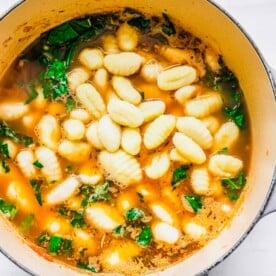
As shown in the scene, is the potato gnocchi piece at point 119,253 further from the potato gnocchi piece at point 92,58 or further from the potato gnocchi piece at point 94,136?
the potato gnocchi piece at point 92,58

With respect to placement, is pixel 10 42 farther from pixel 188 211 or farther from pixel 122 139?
pixel 188 211

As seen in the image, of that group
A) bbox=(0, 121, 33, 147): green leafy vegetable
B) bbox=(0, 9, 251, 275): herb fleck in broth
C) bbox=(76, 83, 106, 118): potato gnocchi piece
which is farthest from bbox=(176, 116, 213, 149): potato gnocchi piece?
bbox=(0, 121, 33, 147): green leafy vegetable

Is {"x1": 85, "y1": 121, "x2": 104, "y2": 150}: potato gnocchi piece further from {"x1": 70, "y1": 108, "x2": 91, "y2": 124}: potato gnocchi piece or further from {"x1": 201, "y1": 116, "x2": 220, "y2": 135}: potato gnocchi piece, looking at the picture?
{"x1": 201, "y1": 116, "x2": 220, "y2": 135}: potato gnocchi piece

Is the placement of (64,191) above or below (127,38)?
below

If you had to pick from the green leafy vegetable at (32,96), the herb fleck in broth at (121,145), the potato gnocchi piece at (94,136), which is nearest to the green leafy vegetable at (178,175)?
the herb fleck in broth at (121,145)

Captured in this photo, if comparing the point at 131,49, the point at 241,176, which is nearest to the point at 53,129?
the point at 131,49

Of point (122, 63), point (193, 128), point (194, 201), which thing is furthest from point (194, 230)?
point (122, 63)

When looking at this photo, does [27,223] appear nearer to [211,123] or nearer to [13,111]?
[13,111]
